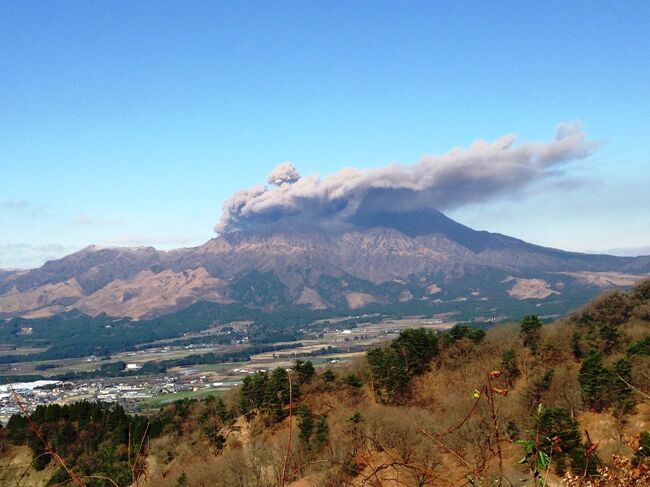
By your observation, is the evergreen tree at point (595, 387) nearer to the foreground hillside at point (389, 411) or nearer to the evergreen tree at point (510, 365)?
the foreground hillside at point (389, 411)

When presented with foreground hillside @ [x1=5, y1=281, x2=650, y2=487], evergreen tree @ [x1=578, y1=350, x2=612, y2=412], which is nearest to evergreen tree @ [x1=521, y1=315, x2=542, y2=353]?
foreground hillside @ [x1=5, y1=281, x2=650, y2=487]

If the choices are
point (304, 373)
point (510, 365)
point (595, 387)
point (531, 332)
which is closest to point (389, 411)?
point (595, 387)

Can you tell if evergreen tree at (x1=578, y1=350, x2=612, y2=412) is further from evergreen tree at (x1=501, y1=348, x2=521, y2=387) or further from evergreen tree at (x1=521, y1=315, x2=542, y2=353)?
evergreen tree at (x1=521, y1=315, x2=542, y2=353)

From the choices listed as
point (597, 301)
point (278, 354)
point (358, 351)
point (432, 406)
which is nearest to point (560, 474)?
point (432, 406)

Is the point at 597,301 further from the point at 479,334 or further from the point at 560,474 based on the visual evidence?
the point at 560,474

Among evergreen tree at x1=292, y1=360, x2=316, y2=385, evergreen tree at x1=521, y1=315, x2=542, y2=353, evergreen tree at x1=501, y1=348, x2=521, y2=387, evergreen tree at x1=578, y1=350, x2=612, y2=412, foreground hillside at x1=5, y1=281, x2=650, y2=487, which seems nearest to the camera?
foreground hillside at x1=5, y1=281, x2=650, y2=487

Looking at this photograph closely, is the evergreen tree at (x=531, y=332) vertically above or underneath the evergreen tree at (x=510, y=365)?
above

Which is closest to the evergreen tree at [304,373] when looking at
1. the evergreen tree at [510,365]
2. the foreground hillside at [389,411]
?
the foreground hillside at [389,411]

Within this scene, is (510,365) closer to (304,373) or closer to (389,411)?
(389,411)
